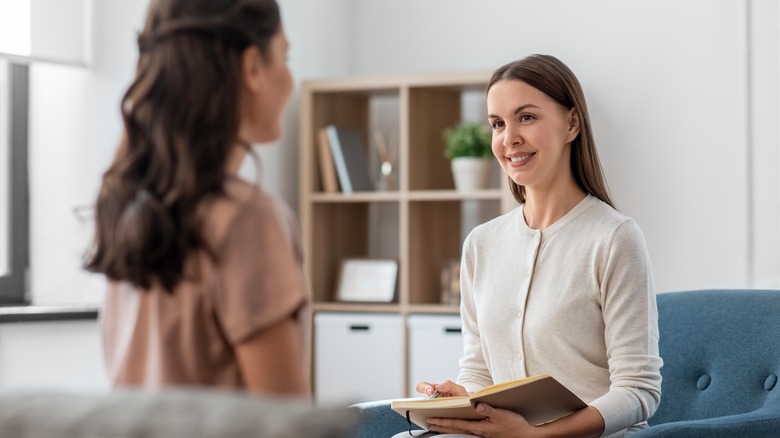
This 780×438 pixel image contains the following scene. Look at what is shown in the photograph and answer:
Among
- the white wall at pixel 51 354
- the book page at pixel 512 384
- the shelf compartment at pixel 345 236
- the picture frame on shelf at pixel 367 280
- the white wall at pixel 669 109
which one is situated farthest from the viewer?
the shelf compartment at pixel 345 236

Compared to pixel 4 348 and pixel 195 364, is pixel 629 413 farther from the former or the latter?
pixel 4 348

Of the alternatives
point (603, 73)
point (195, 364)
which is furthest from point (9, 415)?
point (603, 73)

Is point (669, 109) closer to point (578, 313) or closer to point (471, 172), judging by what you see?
point (471, 172)

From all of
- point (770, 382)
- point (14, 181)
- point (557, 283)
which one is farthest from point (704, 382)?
point (14, 181)

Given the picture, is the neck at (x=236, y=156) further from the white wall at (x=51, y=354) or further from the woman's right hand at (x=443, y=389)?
the white wall at (x=51, y=354)

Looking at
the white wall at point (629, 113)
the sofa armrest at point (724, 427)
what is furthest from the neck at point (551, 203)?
the white wall at point (629, 113)

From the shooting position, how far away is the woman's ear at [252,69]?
1125mm

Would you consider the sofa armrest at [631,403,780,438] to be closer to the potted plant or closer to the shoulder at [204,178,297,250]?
the shoulder at [204,178,297,250]

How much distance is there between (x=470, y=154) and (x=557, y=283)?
1886mm

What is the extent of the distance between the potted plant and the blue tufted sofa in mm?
1527

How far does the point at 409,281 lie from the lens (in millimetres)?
4078

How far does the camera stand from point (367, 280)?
13.9 feet

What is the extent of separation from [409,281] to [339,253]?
1.54ft

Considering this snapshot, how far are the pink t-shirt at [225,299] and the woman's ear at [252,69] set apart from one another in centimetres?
11
